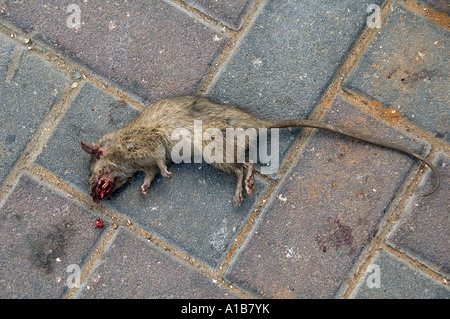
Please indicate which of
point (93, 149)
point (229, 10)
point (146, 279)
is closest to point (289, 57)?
point (229, 10)

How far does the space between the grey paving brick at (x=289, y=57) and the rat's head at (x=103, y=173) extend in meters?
0.89

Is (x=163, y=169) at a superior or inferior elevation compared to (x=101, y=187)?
superior

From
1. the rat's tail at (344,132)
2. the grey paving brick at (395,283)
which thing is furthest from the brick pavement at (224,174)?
the rat's tail at (344,132)

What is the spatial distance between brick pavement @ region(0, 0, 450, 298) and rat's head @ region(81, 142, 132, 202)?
5.7 inches

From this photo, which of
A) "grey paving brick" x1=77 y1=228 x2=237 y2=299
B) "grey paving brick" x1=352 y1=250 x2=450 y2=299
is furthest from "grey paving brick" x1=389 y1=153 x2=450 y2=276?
"grey paving brick" x1=77 y1=228 x2=237 y2=299

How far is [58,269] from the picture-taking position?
343cm

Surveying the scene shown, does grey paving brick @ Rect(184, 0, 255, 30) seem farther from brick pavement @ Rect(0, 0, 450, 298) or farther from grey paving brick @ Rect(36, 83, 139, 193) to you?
grey paving brick @ Rect(36, 83, 139, 193)

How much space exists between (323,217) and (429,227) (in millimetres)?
774

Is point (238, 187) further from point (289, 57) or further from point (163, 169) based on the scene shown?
point (289, 57)

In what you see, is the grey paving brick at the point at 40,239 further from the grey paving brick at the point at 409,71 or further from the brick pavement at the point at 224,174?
the grey paving brick at the point at 409,71

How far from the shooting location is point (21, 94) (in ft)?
11.7
